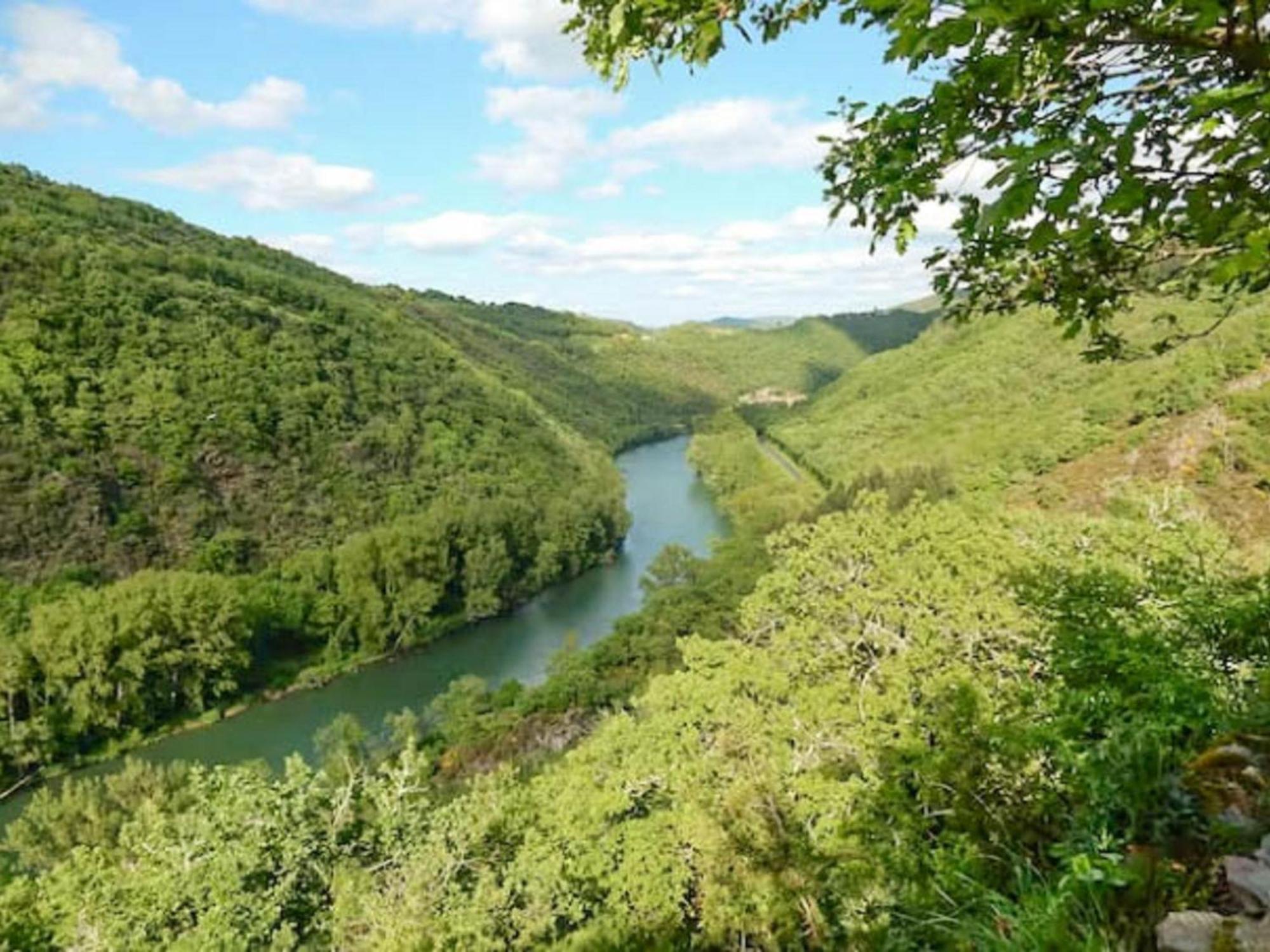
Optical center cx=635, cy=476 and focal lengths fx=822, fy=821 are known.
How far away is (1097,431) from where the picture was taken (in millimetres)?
47188

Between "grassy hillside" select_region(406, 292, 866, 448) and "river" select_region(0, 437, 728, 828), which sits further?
"grassy hillside" select_region(406, 292, 866, 448)

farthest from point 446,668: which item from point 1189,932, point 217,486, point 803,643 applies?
point 1189,932

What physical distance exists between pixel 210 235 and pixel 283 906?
111494mm

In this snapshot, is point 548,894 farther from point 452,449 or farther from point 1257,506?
point 452,449

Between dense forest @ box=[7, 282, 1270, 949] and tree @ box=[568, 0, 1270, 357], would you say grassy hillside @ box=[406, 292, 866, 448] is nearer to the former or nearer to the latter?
dense forest @ box=[7, 282, 1270, 949]

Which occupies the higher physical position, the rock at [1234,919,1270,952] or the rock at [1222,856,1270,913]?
the rock at [1234,919,1270,952]

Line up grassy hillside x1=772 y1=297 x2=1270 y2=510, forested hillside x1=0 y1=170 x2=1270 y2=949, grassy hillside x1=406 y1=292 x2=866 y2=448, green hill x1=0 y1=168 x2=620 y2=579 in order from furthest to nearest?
1. grassy hillside x1=406 y1=292 x2=866 y2=448
2. green hill x1=0 y1=168 x2=620 y2=579
3. grassy hillside x1=772 y1=297 x2=1270 y2=510
4. forested hillside x1=0 y1=170 x2=1270 y2=949

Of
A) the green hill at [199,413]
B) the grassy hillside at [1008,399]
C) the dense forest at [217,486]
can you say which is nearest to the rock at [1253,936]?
the grassy hillside at [1008,399]

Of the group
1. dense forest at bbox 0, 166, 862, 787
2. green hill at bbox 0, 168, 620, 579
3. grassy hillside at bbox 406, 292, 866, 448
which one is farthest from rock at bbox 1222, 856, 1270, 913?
grassy hillside at bbox 406, 292, 866, 448

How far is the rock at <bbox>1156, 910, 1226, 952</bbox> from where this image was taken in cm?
233

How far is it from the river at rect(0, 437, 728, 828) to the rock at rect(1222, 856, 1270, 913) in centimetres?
3778

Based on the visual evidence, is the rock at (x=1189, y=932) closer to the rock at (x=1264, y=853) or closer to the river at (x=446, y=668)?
the rock at (x=1264, y=853)

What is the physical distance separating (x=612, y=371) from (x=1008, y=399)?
330 ft

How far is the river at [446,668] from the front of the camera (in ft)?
120
